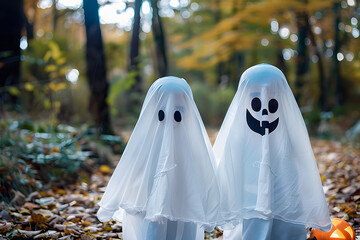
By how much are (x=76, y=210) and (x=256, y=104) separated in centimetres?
256

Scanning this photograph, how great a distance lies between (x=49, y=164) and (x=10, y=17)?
4064 millimetres

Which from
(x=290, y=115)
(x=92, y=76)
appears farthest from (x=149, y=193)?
→ (x=92, y=76)

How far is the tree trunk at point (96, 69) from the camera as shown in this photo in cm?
798

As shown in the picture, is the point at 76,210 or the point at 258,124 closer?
the point at 258,124

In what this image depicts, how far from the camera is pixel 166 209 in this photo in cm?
308

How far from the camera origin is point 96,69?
803cm

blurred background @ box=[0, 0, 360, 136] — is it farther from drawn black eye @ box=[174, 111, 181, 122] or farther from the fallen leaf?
drawn black eye @ box=[174, 111, 181, 122]

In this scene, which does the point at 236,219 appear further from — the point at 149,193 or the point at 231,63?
the point at 231,63

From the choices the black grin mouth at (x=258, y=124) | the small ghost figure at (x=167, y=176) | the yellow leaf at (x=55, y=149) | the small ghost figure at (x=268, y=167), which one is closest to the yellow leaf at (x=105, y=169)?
the yellow leaf at (x=55, y=149)

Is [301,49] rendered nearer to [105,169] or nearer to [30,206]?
[105,169]

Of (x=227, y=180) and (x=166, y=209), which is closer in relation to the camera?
(x=166, y=209)

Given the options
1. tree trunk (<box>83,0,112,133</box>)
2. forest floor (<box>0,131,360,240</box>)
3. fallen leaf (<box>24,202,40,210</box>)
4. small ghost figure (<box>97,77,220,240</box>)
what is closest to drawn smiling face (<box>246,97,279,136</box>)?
small ghost figure (<box>97,77,220,240</box>)

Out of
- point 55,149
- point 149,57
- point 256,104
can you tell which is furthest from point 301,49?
point 256,104

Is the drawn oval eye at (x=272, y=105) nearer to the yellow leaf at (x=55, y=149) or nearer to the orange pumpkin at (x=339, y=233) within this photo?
the orange pumpkin at (x=339, y=233)
